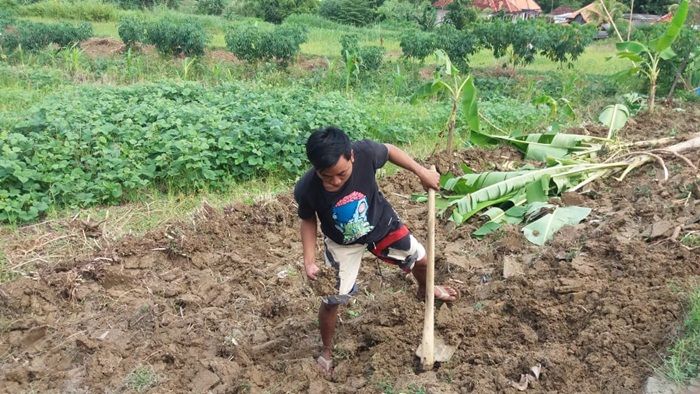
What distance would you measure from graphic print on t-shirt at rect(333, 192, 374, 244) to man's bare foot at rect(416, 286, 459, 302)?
0.72 metres

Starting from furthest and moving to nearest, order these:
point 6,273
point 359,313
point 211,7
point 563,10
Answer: point 563,10 < point 211,7 < point 6,273 < point 359,313

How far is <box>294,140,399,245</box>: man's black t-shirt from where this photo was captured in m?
3.19

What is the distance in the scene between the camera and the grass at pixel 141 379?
131 inches

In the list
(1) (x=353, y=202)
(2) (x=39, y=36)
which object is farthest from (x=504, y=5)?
(1) (x=353, y=202)

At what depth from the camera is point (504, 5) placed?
32625mm

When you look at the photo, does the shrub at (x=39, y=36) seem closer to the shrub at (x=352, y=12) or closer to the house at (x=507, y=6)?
the shrub at (x=352, y=12)

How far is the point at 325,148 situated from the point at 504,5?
32.2 metres

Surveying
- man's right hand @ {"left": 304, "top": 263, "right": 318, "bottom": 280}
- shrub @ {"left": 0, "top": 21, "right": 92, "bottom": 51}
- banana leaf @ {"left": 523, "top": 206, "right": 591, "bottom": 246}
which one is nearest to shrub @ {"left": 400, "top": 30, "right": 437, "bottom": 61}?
shrub @ {"left": 0, "top": 21, "right": 92, "bottom": 51}

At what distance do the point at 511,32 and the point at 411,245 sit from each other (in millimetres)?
12067

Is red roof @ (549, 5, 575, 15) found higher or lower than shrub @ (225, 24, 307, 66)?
lower

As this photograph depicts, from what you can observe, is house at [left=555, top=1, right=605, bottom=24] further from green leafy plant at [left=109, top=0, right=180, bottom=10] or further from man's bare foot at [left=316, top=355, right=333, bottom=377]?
green leafy plant at [left=109, top=0, right=180, bottom=10]

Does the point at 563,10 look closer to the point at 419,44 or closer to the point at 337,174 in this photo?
the point at 419,44

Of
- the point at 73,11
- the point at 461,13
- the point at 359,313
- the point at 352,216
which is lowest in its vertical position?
the point at 73,11

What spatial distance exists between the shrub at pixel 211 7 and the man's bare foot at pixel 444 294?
31955 mm
